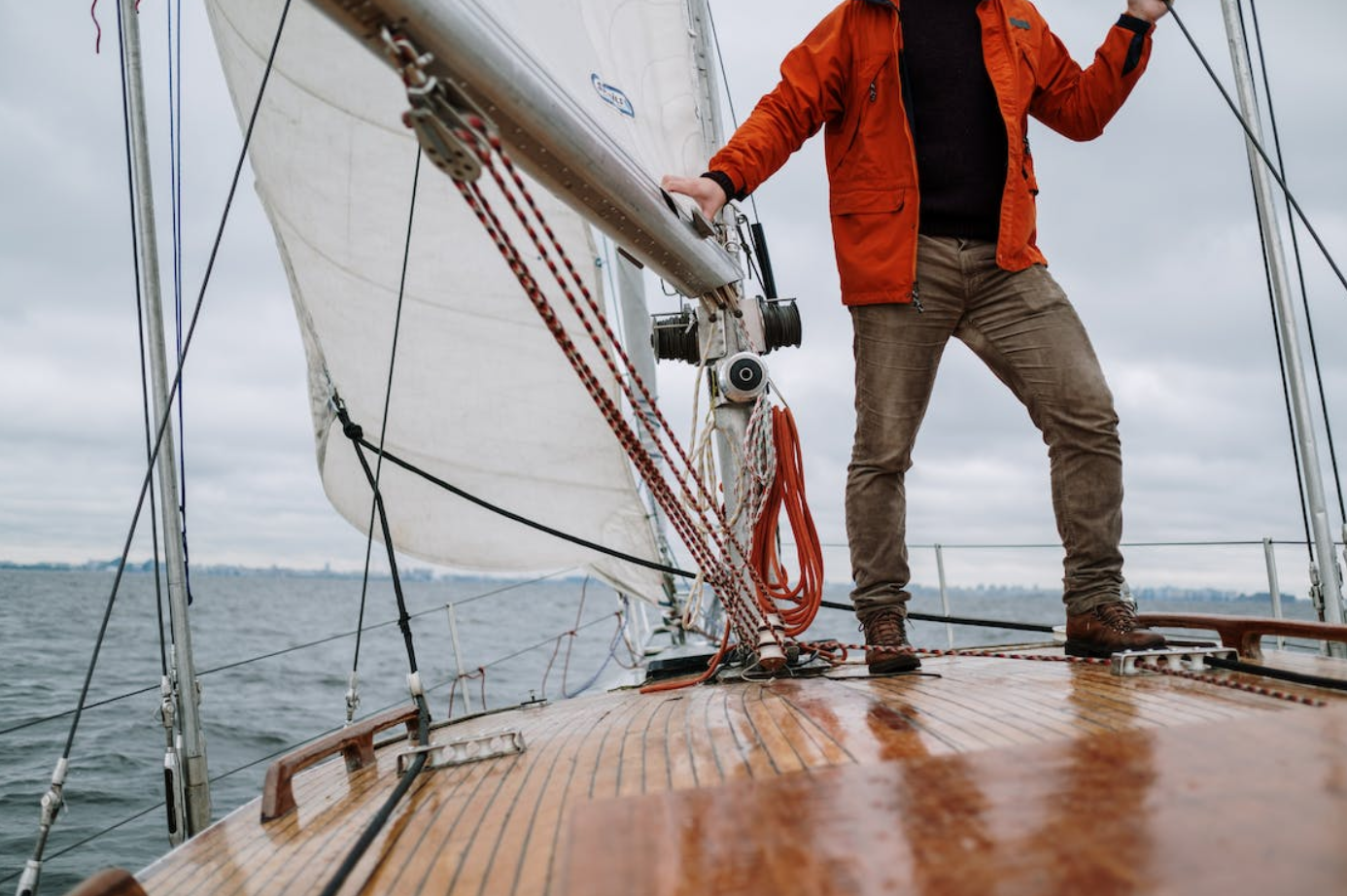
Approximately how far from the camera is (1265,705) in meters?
1.49

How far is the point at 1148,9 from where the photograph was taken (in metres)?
2.26

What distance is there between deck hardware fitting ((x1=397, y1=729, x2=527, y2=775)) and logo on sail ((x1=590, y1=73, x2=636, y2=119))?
1766mm

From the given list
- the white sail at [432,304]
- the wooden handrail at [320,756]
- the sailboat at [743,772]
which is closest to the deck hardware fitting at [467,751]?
the sailboat at [743,772]

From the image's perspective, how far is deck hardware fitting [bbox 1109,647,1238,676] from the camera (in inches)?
74.6

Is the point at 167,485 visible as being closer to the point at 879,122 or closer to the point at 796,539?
the point at 796,539

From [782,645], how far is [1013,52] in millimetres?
1596

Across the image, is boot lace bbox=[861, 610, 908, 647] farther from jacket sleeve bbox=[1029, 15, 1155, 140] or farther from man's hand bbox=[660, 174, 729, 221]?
jacket sleeve bbox=[1029, 15, 1155, 140]

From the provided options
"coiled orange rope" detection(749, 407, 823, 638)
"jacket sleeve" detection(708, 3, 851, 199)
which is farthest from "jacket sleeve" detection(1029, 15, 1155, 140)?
"coiled orange rope" detection(749, 407, 823, 638)

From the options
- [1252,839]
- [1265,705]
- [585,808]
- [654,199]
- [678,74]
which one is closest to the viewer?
[1252,839]

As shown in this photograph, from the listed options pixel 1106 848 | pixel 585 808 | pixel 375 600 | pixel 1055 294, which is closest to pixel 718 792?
pixel 585 808

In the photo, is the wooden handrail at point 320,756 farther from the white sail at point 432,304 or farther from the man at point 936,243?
the white sail at point 432,304

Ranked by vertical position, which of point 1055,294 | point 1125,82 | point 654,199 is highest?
point 1125,82

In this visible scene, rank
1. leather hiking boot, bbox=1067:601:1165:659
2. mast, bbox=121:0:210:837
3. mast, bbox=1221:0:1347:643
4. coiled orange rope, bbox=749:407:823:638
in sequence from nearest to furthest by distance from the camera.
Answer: leather hiking boot, bbox=1067:601:1165:659 < mast, bbox=121:0:210:837 < coiled orange rope, bbox=749:407:823:638 < mast, bbox=1221:0:1347:643

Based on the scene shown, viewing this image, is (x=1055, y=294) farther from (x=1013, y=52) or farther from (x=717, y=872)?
(x=717, y=872)
